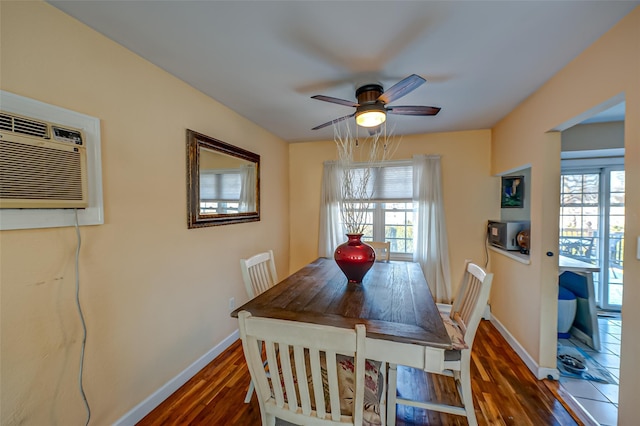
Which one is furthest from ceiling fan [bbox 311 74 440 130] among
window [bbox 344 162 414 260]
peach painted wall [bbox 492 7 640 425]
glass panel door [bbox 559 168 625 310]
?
glass panel door [bbox 559 168 625 310]

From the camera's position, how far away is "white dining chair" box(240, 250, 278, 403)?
1.75 meters

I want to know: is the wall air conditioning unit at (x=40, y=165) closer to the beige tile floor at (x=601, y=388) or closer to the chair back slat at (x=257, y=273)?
the chair back slat at (x=257, y=273)

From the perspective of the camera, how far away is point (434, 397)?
1780 mm

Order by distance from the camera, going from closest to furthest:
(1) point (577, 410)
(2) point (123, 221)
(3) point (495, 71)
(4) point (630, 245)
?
(4) point (630, 245)
(2) point (123, 221)
(1) point (577, 410)
(3) point (495, 71)

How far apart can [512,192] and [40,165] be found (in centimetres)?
384

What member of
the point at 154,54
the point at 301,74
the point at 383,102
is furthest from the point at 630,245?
the point at 154,54

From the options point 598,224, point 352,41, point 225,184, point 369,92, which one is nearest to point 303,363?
point 352,41

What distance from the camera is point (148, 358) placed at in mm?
1661

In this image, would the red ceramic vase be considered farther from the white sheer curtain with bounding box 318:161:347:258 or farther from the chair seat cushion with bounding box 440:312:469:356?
the white sheer curtain with bounding box 318:161:347:258

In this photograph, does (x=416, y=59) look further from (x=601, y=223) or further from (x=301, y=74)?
(x=601, y=223)

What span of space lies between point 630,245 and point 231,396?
247 centimetres

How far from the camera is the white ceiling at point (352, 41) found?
3.95 ft

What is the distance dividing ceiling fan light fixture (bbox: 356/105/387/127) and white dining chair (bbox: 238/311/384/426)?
140cm

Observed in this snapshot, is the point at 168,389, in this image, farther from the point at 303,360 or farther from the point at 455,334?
the point at 455,334
